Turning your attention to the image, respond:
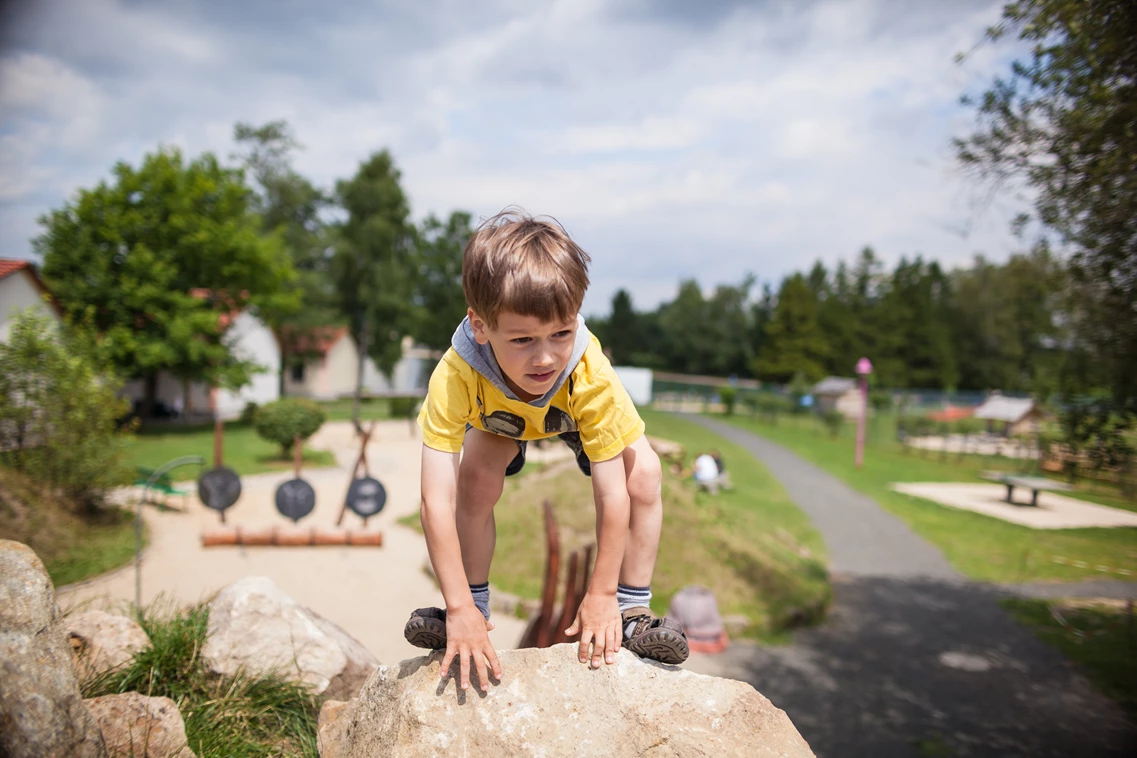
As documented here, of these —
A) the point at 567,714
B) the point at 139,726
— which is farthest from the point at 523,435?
the point at 139,726

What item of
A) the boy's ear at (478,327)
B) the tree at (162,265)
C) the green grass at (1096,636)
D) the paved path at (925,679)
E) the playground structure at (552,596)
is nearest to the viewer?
the boy's ear at (478,327)

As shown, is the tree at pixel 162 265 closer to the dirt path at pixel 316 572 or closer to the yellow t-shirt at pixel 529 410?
the dirt path at pixel 316 572

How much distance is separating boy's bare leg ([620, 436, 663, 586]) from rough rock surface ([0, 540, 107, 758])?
1881mm

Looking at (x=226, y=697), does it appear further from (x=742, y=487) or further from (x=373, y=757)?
(x=742, y=487)

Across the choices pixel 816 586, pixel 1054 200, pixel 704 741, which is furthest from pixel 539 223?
pixel 816 586

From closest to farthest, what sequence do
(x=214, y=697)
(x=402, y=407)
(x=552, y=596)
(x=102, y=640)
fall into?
(x=214, y=697)
(x=102, y=640)
(x=552, y=596)
(x=402, y=407)

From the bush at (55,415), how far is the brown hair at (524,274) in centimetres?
1108

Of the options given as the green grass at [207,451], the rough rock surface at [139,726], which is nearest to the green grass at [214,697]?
the rough rock surface at [139,726]

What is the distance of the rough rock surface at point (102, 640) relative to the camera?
341 cm

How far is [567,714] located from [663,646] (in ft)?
1.33

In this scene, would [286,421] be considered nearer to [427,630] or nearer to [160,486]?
[160,486]

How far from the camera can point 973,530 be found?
1525cm

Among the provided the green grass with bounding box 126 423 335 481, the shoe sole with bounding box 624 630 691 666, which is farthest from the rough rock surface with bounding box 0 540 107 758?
the green grass with bounding box 126 423 335 481


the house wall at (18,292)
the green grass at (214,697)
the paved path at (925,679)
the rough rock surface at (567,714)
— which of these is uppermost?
the house wall at (18,292)
